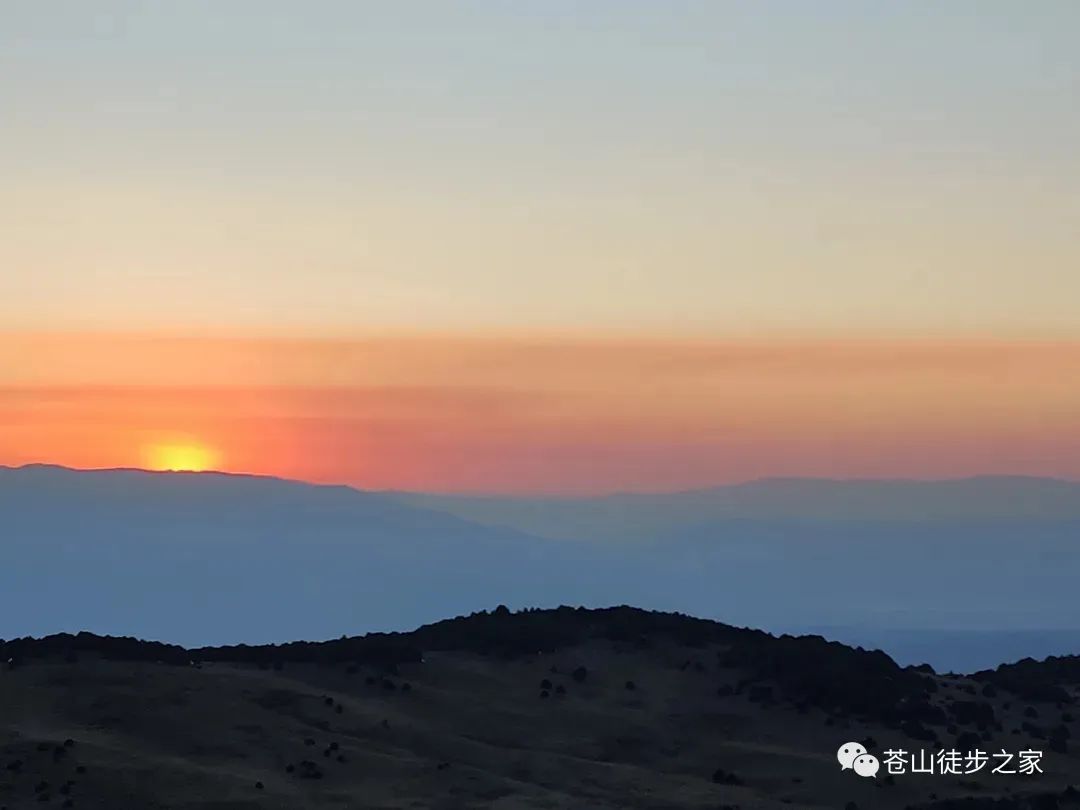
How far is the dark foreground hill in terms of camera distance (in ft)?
163

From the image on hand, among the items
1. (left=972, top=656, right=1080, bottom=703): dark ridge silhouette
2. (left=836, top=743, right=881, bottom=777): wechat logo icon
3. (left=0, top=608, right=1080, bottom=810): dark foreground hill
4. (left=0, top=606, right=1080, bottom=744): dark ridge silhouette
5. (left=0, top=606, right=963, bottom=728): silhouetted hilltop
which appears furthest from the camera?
(left=972, top=656, right=1080, bottom=703): dark ridge silhouette

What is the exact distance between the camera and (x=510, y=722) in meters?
59.5

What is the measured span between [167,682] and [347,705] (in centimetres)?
650

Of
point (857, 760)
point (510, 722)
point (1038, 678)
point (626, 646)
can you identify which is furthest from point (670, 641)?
point (1038, 678)

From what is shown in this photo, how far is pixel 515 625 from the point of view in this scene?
72.8 meters

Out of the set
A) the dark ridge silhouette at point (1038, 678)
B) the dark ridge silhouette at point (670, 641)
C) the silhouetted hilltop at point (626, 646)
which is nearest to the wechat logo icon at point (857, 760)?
the dark ridge silhouette at point (670, 641)

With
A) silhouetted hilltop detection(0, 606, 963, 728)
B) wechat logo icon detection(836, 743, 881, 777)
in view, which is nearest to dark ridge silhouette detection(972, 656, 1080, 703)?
silhouetted hilltop detection(0, 606, 963, 728)

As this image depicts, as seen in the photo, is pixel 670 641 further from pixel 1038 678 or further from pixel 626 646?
pixel 1038 678

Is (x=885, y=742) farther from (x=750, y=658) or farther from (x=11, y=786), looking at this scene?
(x=11, y=786)

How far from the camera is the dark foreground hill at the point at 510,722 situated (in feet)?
163

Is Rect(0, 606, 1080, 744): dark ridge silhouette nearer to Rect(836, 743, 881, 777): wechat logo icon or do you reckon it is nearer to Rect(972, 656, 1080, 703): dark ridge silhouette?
Rect(972, 656, 1080, 703): dark ridge silhouette

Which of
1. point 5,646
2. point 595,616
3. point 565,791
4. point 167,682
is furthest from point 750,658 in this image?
point 5,646

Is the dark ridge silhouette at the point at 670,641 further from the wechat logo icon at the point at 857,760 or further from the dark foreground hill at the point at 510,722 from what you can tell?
the wechat logo icon at the point at 857,760

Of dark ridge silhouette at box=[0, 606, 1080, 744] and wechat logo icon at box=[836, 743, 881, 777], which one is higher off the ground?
dark ridge silhouette at box=[0, 606, 1080, 744]
